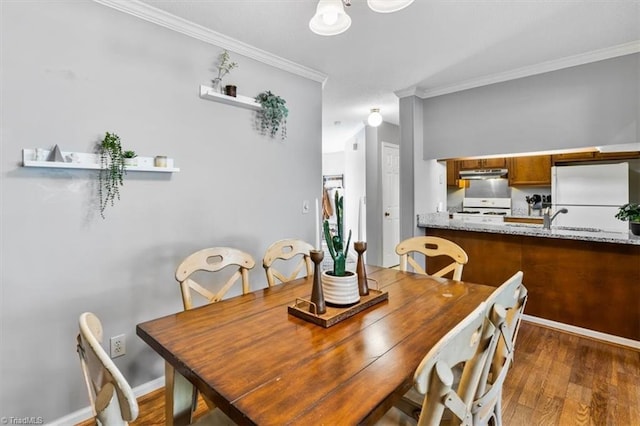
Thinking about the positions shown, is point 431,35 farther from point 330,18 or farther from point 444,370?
point 444,370

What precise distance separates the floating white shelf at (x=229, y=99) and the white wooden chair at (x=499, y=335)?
2122mm

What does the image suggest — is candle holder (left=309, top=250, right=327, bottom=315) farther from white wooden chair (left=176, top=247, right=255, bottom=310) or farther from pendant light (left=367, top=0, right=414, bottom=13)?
pendant light (left=367, top=0, right=414, bottom=13)

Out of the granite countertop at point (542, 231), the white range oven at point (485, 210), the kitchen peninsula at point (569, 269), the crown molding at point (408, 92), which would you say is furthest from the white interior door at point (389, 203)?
the kitchen peninsula at point (569, 269)

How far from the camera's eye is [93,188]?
1851 mm

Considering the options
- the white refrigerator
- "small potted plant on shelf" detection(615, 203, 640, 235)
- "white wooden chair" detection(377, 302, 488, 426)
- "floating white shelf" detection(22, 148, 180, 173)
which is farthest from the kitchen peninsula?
"floating white shelf" detection(22, 148, 180, 173)

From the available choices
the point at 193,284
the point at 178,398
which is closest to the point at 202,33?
the point at 193,284

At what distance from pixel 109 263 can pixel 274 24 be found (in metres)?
1.87

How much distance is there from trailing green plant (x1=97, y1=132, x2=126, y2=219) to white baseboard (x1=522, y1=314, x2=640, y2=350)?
355cm

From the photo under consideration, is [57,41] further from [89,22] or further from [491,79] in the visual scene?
[491,79]

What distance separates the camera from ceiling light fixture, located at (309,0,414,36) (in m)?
1.36

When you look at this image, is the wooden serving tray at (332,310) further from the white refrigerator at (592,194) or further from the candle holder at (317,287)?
the white refrigerator at (592,194)

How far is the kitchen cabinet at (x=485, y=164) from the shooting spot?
15.8 feet

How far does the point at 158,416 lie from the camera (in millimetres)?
1849

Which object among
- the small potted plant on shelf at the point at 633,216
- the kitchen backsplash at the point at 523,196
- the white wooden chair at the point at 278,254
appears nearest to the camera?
the white wooden chair at the point at 278,254
